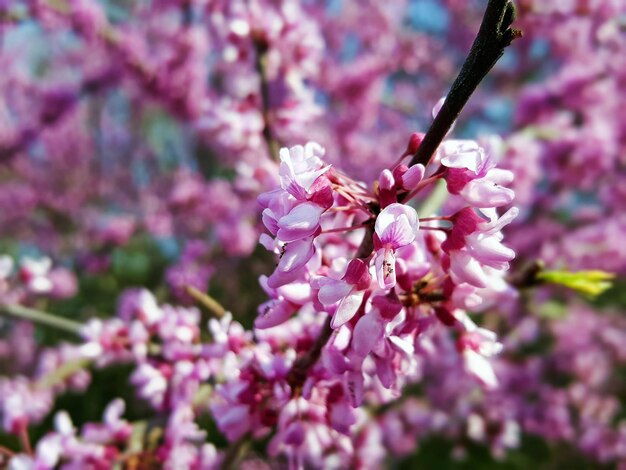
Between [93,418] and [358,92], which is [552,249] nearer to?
[358,92]

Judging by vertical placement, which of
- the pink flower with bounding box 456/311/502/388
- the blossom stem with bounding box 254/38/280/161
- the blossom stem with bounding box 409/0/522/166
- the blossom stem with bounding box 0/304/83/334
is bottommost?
the pink flower with bounding box 456/311/502/388

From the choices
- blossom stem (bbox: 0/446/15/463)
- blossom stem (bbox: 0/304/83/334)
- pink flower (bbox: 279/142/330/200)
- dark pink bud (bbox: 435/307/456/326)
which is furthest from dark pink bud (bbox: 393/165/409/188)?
blossom stem (bbox: 0/304/83/334)

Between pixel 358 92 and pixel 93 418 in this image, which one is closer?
pixel 93 418


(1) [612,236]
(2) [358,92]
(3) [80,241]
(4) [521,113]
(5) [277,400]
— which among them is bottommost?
(5) [277,400]

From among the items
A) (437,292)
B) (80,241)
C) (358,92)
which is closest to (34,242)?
(80,241)

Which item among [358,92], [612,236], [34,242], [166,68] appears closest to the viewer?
[612,236]

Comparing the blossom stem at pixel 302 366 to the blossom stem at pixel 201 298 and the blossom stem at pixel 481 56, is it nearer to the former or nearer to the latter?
the blossom stem at pixel 201 298

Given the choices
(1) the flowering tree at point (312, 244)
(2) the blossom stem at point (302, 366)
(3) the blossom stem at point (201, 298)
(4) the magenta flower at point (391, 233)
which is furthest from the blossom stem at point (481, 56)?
(3) the blossom stem at point (201, 298)

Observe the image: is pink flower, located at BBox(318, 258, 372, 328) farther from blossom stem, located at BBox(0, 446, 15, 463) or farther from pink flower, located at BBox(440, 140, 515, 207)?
blossom stem, located at BBox(0, 446, 15, 463)
